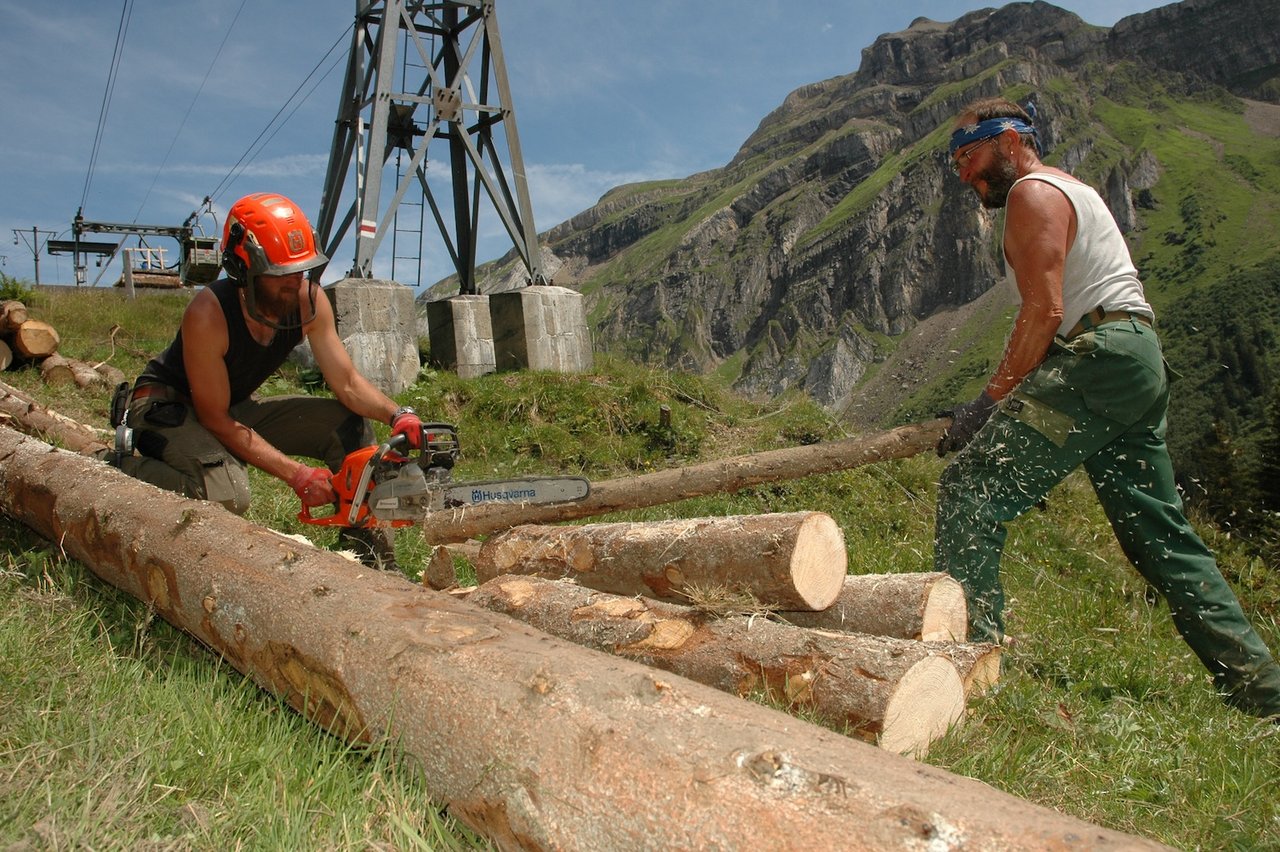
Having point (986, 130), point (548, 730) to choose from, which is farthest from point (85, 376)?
point (548, 730)

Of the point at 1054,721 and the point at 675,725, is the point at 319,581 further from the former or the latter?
the point at 1054,721

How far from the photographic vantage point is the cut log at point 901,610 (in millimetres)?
3018

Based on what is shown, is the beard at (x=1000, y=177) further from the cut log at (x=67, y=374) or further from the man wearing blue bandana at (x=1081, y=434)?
the cut log at (x=67, y=374)

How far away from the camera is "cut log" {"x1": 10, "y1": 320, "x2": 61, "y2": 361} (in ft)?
27.6

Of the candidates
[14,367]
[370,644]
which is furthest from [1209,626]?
[14,367]

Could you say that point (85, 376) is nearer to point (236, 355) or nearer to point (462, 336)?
point (462, 336)

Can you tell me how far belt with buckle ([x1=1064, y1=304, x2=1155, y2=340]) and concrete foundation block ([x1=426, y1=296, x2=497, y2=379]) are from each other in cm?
737

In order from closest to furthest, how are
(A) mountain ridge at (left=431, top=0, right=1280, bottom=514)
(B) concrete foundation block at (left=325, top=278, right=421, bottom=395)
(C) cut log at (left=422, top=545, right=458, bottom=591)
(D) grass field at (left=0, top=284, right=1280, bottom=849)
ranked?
(D) grass field at (left=0, top=284, right=1280, bottom=849), (C) cut log at (left=422, top=545, right=458, bottom=591), (B) concrete foundation block at (left=325, top=278, right=421, bottom=395), (A) mountain ridge at (left=431, top=0, right=1280, bottom=514)

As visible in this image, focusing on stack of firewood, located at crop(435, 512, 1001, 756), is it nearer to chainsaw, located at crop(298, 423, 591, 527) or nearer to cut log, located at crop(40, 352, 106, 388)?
chainsaw, located at crop(298, 423, 591, 527)

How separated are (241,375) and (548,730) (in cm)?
306

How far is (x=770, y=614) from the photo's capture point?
10.0 ft

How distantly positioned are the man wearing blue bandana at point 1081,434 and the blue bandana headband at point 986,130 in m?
0.25

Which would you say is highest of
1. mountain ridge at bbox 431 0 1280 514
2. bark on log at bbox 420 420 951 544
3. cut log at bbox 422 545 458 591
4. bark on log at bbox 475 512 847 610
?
mountain ridge at bbox 431 0 1280 514

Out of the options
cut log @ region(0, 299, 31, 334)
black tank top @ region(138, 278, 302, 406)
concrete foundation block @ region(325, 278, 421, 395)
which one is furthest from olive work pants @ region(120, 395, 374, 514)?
cut log @ region(0, 299, 31, 334)
